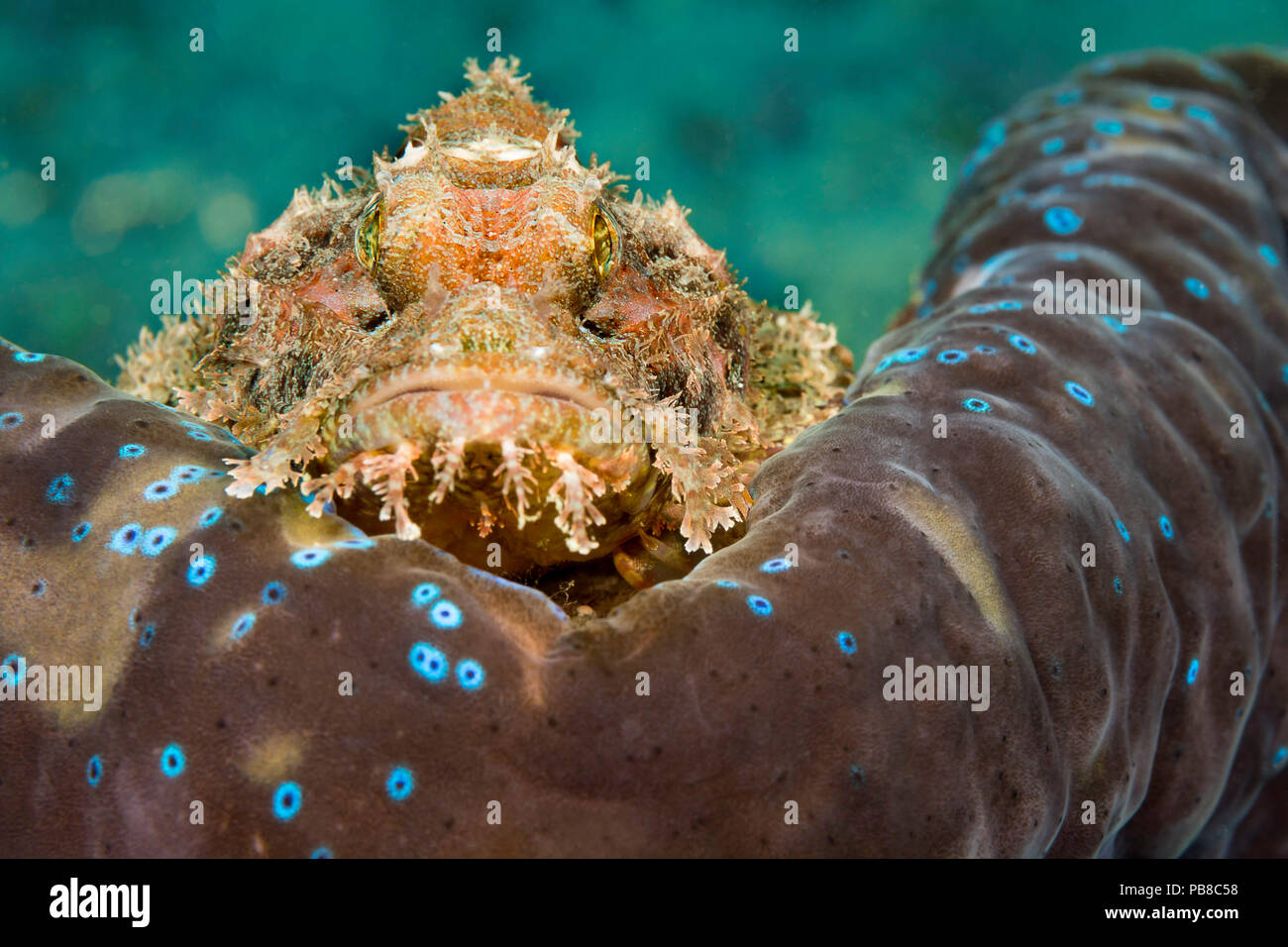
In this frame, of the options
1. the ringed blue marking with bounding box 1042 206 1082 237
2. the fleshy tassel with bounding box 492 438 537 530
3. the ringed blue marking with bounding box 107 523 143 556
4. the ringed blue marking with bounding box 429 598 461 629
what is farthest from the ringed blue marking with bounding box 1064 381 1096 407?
the ringed blue marking with bounding box 107 523 143 556

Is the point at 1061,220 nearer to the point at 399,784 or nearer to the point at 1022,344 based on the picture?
the point at 1022,344

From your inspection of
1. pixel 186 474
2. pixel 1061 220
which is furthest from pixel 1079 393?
pixel 186 474

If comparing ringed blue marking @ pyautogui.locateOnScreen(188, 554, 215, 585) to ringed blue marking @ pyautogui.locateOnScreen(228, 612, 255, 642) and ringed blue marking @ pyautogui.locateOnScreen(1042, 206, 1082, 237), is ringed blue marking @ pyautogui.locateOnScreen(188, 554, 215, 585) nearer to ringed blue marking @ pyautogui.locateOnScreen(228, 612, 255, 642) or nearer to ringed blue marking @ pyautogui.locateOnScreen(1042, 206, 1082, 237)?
ringed blue marking @ pyautogui.locateOnScreen(228, 612, 255, 642)

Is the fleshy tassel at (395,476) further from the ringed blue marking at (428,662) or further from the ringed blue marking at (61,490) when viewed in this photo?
the ringed blue marking at (61,490)

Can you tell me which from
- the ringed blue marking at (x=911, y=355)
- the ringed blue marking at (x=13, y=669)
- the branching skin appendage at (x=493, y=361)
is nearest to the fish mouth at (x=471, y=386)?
the branching skin appendage at (x=493, y=361)

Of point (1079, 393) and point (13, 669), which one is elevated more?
point (1079, 393)

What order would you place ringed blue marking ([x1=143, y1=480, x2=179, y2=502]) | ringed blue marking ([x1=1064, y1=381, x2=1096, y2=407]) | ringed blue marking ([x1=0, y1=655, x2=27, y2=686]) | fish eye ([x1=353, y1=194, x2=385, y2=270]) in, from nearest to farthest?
ringed blue marking ([x1=0, y1=655, x2=27, y2=686]) < ringed blue marking ([x1=143, y1=480, x2=179, y2=502]) < fish eye ([x1=353, y1=194, x2=385, y2=270]) < ringed blue marking ([x1=1064, y1=381, x2=1096, y2=407])
